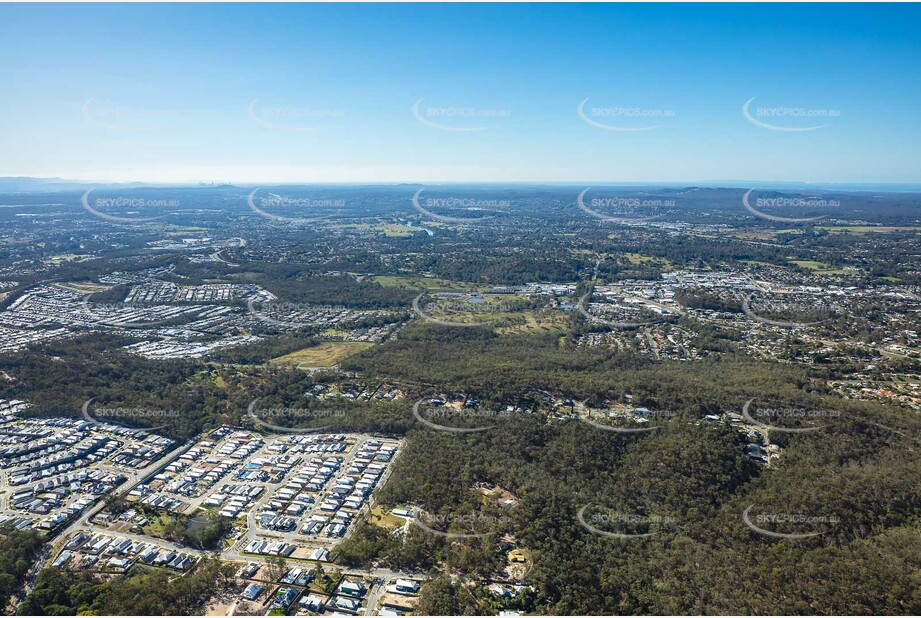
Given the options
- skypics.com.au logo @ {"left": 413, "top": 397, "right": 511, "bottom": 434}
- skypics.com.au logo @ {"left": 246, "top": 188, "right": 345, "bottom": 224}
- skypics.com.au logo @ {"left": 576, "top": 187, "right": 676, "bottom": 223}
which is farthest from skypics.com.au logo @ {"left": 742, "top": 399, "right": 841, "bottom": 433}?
skypics.com.au logo @ {"left": 246, "top": 188, "right": 345, "bottom": 224}

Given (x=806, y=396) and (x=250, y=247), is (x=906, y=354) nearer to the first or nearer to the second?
(x=806, y=396)

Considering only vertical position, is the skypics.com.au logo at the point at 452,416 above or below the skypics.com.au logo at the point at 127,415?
above

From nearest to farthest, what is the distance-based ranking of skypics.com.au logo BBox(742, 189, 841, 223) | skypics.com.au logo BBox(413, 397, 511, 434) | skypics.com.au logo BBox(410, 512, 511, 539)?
1. skypics.com.au logo BBox(410, 512, 511, 539)
2. skypics.com.au logo BBox(413, 397, 511, 434)
3. skypics.com.au logo BBox(742, 189, 841, 223)

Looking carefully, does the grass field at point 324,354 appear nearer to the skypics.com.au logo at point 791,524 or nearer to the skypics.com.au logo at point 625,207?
the skypics.com.au logo at point 791,524

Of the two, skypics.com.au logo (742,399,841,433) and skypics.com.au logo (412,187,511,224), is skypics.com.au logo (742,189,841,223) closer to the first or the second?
skypics.com.au logo (412,187,511,224)

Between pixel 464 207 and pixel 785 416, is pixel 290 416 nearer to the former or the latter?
pixel 785 416

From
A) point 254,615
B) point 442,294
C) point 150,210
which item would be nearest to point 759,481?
point 254,615

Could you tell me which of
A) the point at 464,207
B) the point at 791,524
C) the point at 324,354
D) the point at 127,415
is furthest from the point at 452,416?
the point at 464,207

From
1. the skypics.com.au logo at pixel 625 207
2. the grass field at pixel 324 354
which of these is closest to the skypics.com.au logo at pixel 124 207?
the grass field at pixel 324 354
